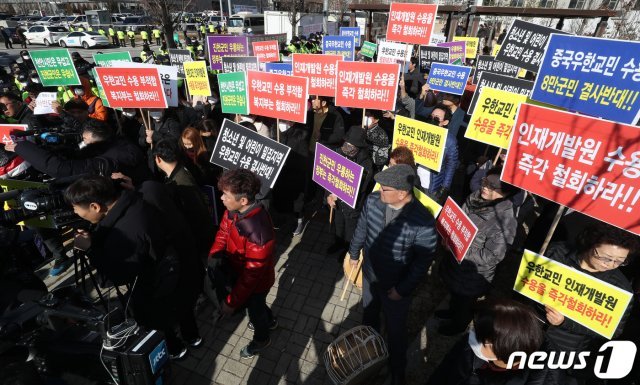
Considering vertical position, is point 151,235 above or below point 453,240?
above

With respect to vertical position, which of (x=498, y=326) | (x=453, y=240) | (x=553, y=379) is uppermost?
(x=498, y=326)

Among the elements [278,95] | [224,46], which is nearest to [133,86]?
[278,95]

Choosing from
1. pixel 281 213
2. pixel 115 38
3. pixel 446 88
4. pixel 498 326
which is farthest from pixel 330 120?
pixel 115 38

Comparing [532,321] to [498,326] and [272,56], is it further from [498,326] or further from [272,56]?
[272,56]

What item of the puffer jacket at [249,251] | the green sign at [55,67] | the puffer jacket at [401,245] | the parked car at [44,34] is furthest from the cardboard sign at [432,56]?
the parked car at [44,34]

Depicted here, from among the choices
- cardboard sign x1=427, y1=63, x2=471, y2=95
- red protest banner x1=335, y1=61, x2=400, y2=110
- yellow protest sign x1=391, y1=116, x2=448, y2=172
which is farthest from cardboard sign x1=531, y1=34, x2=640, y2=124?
cardboard sign x1=427, y1=63, x2=471, y2=95

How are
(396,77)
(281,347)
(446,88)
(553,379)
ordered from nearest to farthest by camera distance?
1. (553,379)
2. (281,347)
3. (396,77)
4. (446,88)

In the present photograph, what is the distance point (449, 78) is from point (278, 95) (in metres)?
4.70

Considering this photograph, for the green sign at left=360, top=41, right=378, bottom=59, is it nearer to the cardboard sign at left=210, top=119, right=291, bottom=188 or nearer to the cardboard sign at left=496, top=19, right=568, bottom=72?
the cardboard sign at left=496, top=19, right=568, bottom=72

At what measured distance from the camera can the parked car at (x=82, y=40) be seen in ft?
90.3

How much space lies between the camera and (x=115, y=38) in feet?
101

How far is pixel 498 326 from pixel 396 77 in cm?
417

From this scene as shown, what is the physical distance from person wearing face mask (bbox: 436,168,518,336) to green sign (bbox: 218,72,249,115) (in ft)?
12.8

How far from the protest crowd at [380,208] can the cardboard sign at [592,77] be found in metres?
0.02
